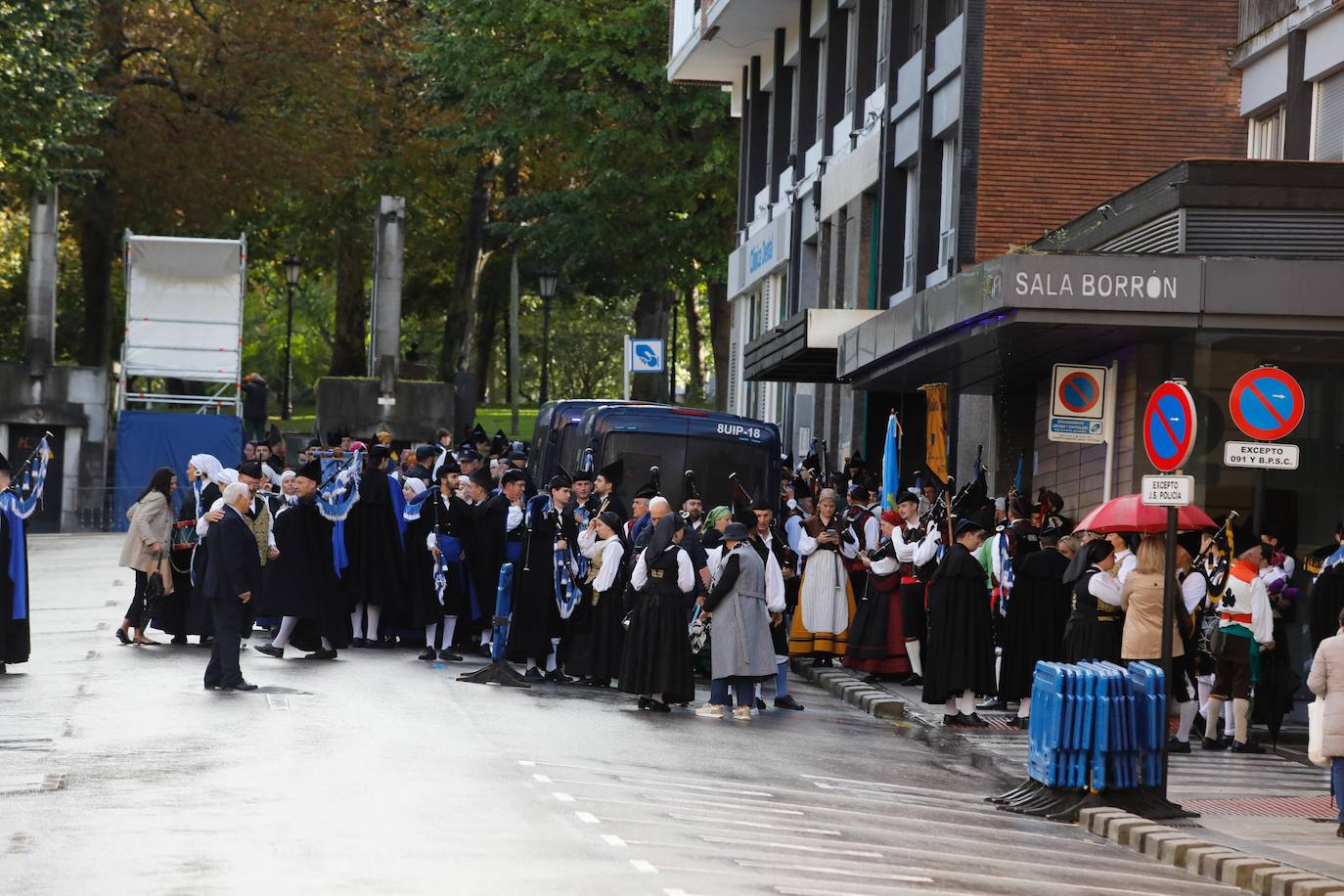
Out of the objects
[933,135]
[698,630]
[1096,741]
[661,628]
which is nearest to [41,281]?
[933,135]

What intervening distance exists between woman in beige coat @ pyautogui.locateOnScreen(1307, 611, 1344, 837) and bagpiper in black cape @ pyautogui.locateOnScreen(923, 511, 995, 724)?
487cm

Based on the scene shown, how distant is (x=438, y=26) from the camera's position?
164 feet

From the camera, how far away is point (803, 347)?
101 ft

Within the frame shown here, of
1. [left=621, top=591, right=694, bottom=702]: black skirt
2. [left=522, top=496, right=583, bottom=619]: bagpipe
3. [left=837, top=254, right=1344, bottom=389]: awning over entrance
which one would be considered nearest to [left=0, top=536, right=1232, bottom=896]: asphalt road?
[left=621, top=591, right=694, bottom=702]: black skirt

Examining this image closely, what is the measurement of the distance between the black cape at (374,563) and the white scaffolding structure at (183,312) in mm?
23661

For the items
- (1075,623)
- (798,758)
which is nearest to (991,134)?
(1075,623)

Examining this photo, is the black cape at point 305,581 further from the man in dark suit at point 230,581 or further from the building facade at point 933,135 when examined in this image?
the building facade at point 933,135

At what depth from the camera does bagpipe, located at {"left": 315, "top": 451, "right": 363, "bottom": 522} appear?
21.5 meters

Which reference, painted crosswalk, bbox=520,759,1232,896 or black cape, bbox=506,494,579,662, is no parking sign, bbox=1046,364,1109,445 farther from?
painted crosswalk, bbox=520,759,1232,896

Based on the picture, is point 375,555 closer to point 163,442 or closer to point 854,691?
point 854,691

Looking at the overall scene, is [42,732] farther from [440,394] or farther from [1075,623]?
[440,394]

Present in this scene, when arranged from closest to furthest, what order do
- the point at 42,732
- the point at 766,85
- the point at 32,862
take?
the point at 32,862 < the point at 42,732 < the point at 766,85

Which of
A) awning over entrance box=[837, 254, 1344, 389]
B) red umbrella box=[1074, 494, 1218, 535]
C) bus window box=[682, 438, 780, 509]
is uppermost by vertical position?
awning over entrance box=[837, 254, 1344, 389]

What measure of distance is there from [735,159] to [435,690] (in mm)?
31770
